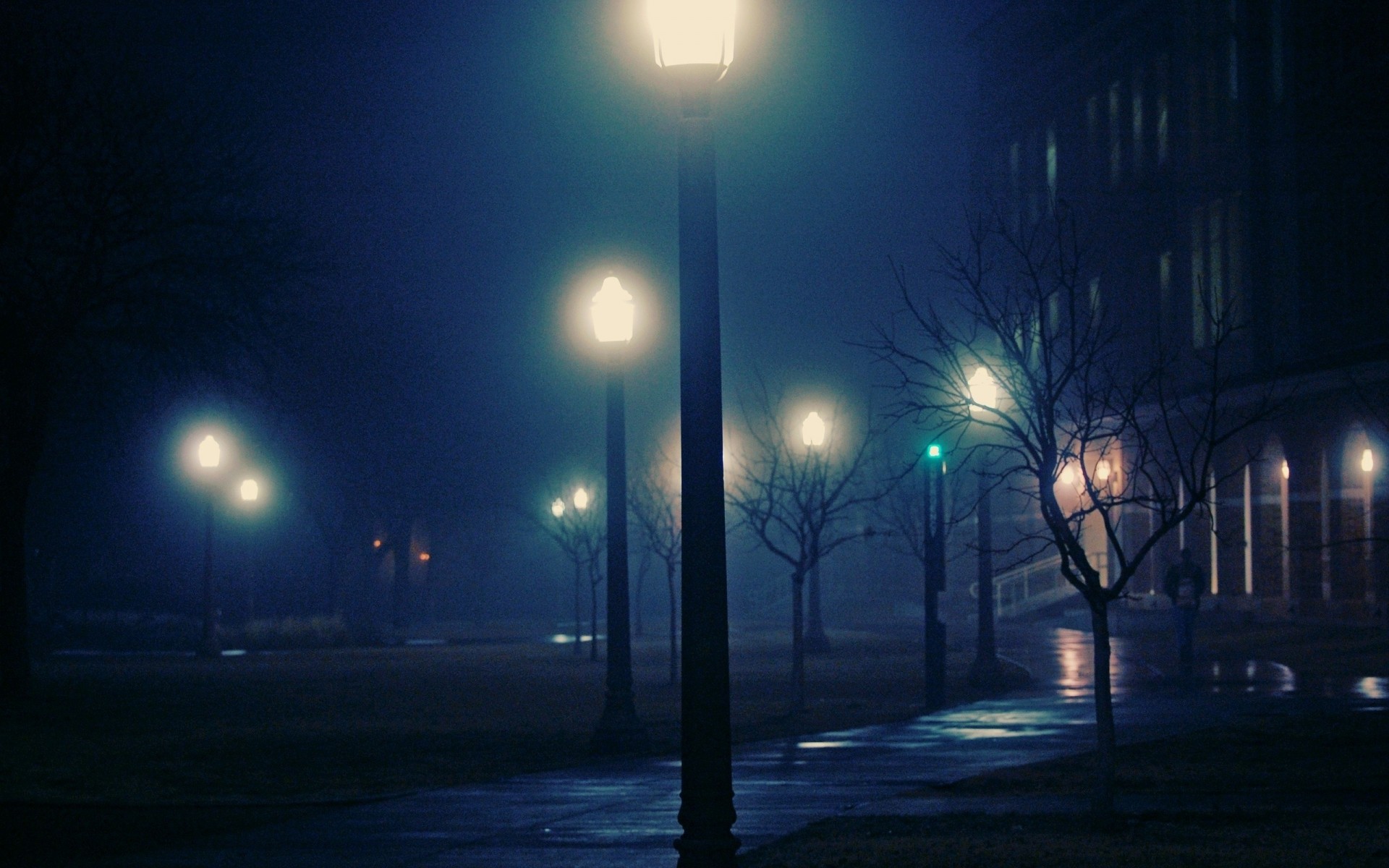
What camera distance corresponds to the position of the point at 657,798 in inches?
547

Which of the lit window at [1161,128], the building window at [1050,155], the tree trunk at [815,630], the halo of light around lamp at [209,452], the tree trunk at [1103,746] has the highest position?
the building window at [1050,155]

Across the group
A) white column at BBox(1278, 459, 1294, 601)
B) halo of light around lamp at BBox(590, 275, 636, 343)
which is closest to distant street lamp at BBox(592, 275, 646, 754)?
halo of light around lamp at BBox(590, 275, 636, 343)

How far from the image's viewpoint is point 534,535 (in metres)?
79.8

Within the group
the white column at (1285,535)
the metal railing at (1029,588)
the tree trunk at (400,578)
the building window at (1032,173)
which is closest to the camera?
the white column at (1285,535)

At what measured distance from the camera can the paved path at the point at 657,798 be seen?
11.1 meters

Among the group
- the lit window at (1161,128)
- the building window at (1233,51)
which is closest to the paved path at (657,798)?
the building window at (1233,51)

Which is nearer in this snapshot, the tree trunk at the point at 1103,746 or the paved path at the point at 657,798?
A: the tree trunk at the point at 1103,746

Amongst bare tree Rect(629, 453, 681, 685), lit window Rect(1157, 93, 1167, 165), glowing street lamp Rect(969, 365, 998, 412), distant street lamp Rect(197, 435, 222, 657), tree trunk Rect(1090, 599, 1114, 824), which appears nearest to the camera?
tree trunk Rect(1090, 599, 1114, 824)

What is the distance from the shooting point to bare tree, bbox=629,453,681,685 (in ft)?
119

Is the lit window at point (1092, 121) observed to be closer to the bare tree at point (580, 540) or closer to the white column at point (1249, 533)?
the white column at point (1249, 533)

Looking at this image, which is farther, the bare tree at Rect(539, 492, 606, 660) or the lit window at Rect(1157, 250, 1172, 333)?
the lit window at Rect(1157, 250, 1172, 333)

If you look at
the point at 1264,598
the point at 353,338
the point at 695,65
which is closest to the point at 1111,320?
the point at 1264,598

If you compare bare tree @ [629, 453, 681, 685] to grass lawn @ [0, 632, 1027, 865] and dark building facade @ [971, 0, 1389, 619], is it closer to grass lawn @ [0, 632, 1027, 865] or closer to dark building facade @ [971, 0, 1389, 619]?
grass lawn @ [0, 632, 1027, 865]

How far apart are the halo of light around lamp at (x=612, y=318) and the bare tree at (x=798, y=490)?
6272 millimetres
